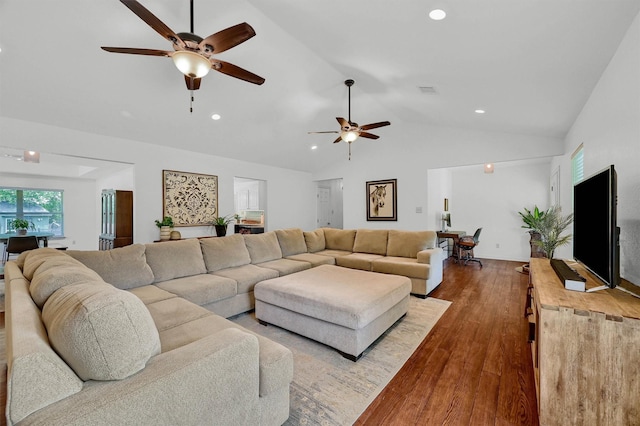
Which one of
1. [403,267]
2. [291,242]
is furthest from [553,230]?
[291,242]

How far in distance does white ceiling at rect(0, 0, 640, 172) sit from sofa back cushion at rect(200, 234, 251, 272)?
2103 millimetres

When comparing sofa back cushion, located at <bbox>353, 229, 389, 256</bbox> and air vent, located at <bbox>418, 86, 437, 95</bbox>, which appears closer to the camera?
air vent, located at <bbox>418, 86, 437, 95</bbox>

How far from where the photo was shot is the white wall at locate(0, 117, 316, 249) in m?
3.79

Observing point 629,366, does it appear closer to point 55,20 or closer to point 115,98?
point 55,20

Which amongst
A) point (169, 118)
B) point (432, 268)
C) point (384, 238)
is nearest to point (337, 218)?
point (384, 238)

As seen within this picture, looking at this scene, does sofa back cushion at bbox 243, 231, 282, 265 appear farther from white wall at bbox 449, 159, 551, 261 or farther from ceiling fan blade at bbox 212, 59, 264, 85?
white wall at bbox 449, 159, 551, 261

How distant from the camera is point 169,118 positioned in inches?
169

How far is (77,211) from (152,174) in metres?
5.02

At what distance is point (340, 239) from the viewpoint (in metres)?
5.36

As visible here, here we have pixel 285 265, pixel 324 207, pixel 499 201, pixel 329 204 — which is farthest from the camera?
pixel 329 204

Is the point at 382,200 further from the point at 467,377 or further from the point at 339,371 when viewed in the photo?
the point at 339,371

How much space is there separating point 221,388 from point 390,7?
8.90 feet

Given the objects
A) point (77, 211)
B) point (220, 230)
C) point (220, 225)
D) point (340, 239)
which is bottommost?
point (340, 239)

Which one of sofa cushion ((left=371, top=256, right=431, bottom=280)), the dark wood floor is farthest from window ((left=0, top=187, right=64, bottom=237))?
the dark wood floor
